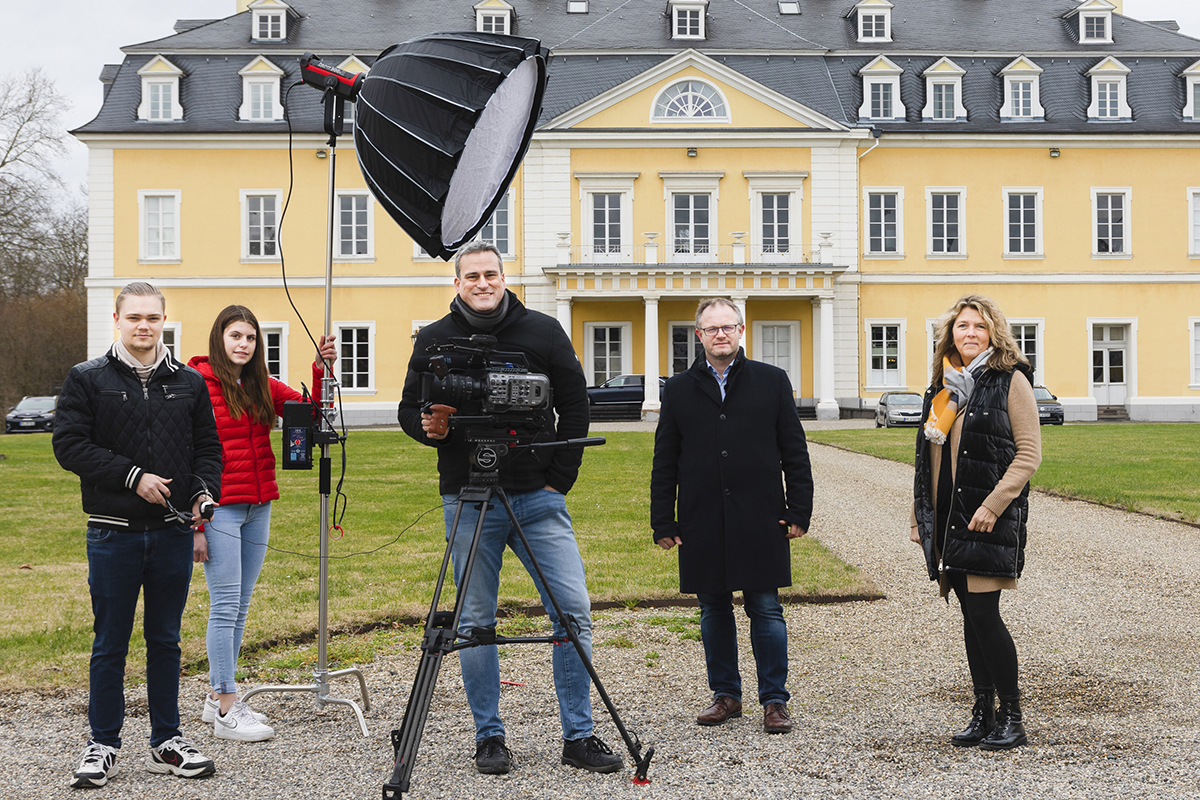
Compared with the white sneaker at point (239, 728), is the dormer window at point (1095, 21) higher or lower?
higher

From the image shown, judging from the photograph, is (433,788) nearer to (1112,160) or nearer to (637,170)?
(637,170)

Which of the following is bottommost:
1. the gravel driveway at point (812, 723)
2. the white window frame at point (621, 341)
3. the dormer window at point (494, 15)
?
the gravel driveway at point (812, 723)

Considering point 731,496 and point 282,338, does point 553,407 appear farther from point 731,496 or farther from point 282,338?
point 282,338

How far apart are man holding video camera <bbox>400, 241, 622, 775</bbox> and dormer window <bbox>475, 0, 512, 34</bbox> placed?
3272 cm

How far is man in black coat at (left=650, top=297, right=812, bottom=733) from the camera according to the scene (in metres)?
4.65

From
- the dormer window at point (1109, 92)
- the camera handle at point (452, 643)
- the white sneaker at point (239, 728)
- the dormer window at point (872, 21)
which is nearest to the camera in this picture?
the camera handle at point (452, 643)

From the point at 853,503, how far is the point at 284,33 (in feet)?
94.6

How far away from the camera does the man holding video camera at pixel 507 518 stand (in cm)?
412

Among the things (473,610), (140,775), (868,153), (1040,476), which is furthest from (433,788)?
(868,153)

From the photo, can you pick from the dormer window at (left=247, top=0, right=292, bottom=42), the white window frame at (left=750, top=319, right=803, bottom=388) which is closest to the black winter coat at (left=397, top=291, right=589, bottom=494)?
the white window frame at (left=750, top=319, right=803, bottom=388)

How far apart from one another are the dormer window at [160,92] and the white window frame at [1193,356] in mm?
32093

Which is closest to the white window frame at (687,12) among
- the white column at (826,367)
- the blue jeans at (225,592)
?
the white column at (826,367)

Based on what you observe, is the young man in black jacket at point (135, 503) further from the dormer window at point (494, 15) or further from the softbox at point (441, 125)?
the dormer window at point (494, 15)

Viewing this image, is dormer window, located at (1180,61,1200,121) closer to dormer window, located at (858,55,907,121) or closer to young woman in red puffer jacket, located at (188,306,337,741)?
dormer window, located at (858,55,907,121)
